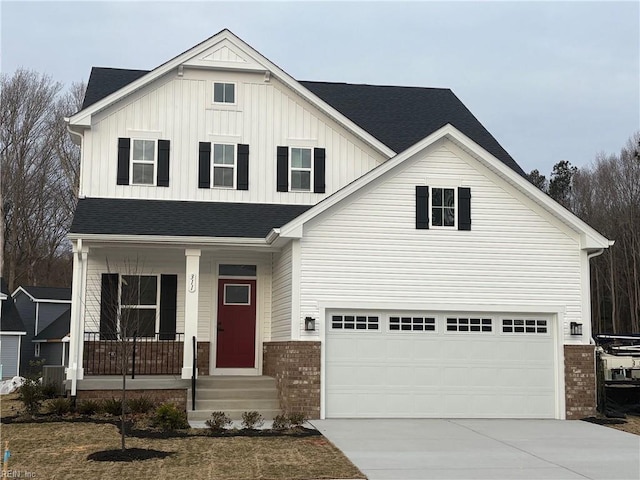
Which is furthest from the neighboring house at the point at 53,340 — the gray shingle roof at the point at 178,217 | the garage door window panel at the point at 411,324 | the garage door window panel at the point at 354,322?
the garage door window panel at the point at 411,324

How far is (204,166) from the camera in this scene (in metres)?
18.2

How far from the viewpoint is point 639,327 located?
45375 mm

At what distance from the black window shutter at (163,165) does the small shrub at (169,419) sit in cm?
649

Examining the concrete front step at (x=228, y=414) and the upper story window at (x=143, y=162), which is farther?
the upper story window at (x=143, y=162)

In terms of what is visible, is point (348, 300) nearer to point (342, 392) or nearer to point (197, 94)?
point (342, 392)

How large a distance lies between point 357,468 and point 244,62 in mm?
11514

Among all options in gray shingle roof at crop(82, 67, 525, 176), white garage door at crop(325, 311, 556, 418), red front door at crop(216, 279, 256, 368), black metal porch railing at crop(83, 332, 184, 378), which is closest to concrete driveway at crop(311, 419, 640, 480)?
white garage door at crop(325, 311, 556, 418)

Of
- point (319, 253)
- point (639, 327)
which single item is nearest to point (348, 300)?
point (319, 253)

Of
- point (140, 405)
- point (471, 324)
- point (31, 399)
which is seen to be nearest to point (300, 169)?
point (471, 324)

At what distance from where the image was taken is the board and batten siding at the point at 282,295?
1572 cm

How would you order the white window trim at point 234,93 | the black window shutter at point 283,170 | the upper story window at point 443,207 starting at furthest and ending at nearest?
the white window trim at point 234,93, the black window shutter at point 283,170, the upper story window at point 443,207

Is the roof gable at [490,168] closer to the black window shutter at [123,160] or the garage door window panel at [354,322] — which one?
the garage door window panel at [354,322]

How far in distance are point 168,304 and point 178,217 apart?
213cm

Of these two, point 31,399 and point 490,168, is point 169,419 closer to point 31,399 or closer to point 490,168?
point 31,399
